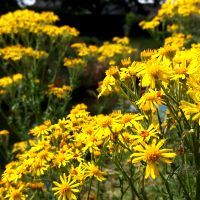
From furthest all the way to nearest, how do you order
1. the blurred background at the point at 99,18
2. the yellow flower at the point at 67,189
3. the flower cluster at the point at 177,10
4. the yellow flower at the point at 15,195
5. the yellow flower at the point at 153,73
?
the blurred background at the point at 99,18 → the flower cluster at the point at 177,10 → the yellow flower at the point at 15,195 → the yellow flower at the point at 67,189 → the yellow flower at the point at 153,73

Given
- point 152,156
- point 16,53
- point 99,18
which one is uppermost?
point 99,18

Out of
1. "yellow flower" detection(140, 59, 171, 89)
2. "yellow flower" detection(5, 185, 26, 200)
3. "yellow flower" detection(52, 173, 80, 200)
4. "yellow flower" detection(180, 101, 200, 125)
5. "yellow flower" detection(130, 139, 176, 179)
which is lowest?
"yellow flower" detection(5, 185, 26, 200)

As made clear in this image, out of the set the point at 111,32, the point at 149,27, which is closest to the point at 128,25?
the point at 111,32

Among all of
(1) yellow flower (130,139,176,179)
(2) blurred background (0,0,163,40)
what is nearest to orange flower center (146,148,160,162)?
(1) yellow flower (130,139,176,179)

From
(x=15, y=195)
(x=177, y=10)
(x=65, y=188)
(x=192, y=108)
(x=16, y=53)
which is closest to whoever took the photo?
(x=192, y=108)

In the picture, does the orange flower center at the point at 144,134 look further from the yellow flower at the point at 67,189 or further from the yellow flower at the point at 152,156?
the yellow flower at the point at 67,189

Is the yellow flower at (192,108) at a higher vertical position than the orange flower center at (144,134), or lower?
higher

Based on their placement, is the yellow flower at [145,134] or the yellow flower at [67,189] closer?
the yellow flower at [145,134]

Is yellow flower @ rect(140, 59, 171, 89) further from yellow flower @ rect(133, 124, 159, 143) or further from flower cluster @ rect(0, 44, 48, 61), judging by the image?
flower cluster @ rect(0, 44, 48, 61)

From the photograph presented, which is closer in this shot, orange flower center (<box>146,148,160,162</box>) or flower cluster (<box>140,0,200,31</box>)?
orange flower center (<box>146,148,160,162</box>)

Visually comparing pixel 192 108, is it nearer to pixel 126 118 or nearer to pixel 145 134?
pixel 145 134

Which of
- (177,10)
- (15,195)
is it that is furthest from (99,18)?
(15,195)

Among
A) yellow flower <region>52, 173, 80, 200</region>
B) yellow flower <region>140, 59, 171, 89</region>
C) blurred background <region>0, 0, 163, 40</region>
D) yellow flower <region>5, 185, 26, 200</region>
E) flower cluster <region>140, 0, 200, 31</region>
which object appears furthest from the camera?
blurred background <region>0, 0, 163, 40</region>

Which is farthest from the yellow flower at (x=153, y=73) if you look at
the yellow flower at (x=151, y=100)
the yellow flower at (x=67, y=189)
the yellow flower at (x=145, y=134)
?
the yellow flower at (x=67, y=189)
